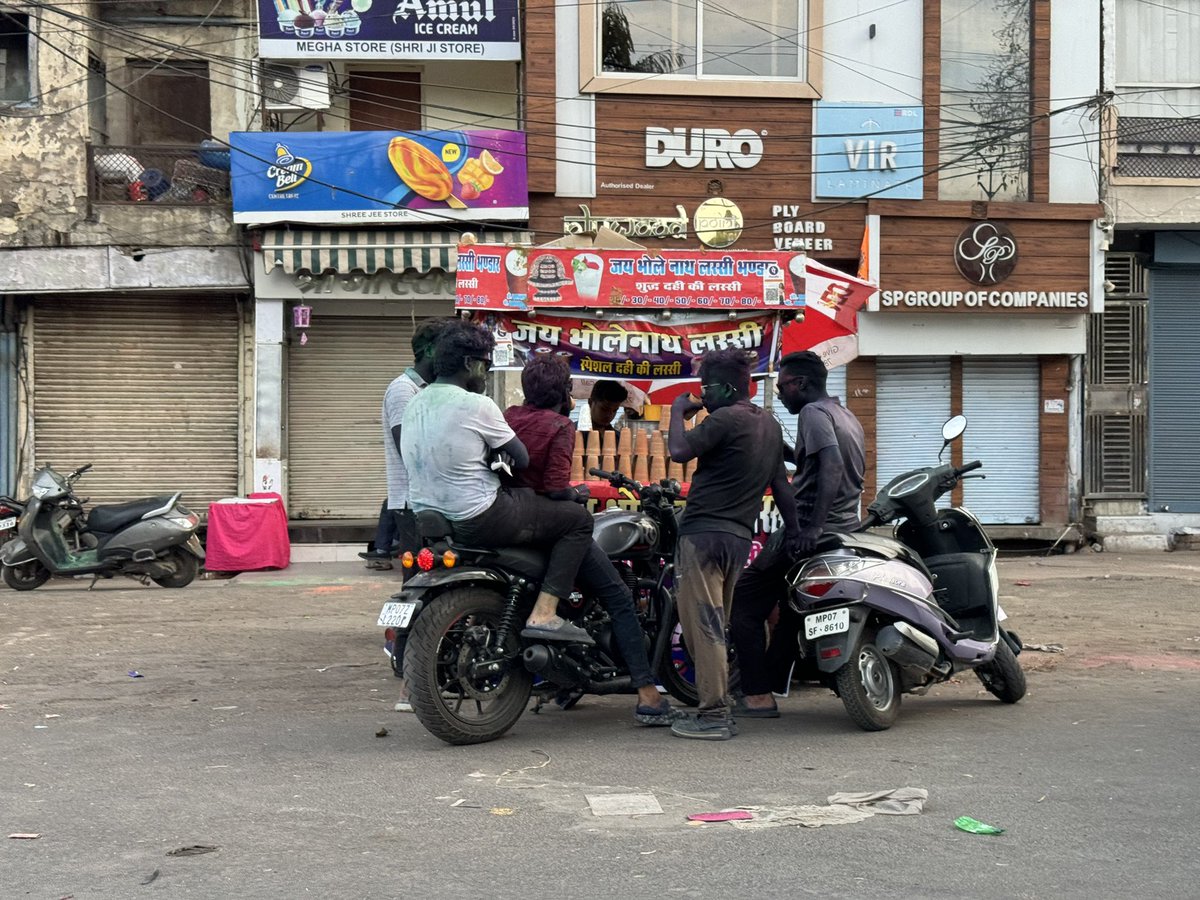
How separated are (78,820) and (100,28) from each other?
14.1 meters

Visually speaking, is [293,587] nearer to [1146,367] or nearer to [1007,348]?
[1007,348]

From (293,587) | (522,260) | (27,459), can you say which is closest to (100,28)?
(27,459)

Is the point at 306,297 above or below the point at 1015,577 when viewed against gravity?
above

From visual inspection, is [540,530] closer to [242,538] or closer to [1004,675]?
[1004,675]

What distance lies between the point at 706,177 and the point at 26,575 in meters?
8.89

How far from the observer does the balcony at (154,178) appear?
56.7 ft

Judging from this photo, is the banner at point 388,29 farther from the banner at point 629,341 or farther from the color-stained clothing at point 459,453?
the color-stained clothing at point 459,453

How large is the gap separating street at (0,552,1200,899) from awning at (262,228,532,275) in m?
7.94

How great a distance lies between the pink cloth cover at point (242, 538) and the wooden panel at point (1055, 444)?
9.56 m

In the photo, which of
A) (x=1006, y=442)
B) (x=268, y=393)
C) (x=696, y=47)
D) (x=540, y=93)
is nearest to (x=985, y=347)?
(x=1006, y=442)

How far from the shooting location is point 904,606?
6859 millimetres

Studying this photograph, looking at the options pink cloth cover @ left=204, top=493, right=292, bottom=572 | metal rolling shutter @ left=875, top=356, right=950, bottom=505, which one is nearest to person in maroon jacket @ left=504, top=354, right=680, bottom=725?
pink cloth cover @ left=204, top=493, right=292, bottom=572

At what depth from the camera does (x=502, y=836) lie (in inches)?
194

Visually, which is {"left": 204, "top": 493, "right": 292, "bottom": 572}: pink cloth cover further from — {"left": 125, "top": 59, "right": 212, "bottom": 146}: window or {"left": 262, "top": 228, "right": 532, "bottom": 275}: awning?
{"left": 125, "top": 59, "right": 212, "bottom": 146}: window
